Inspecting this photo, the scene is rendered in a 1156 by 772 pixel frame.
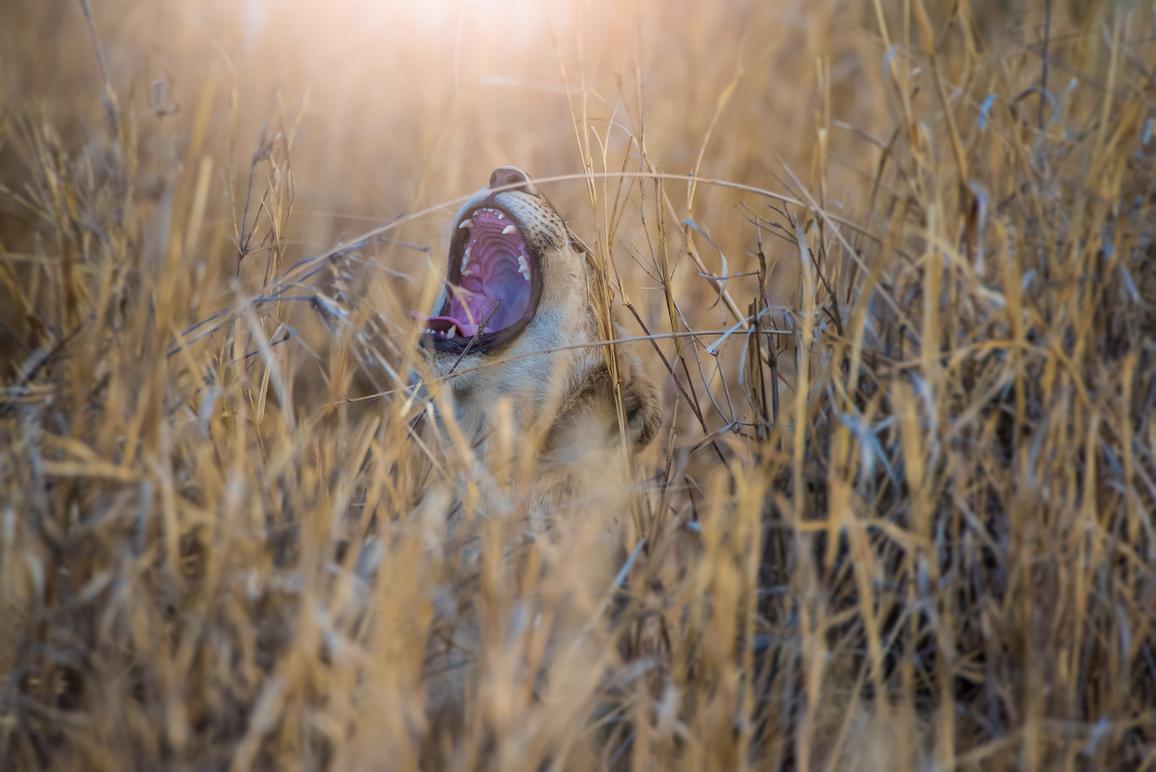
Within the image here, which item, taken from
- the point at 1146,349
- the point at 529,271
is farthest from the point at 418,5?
the point at 1146,349

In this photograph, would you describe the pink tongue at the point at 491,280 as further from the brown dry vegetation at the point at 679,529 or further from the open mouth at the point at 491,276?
the brown dry vegetation at the point at 679,529

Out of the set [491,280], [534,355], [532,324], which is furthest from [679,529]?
[491,280]

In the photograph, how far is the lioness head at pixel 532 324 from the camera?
2559mm

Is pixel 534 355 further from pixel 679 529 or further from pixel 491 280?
pixel 679 529

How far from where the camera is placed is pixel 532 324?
2609 millimetres

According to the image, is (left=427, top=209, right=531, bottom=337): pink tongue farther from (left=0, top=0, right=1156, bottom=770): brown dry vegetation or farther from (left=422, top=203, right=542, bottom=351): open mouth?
(left=0, top=0, right=1156, bottom=770): brown dry vegetation

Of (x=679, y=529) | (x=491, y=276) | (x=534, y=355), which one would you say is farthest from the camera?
(x=491, y=276)

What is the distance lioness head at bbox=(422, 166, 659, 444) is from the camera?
2.56 meters

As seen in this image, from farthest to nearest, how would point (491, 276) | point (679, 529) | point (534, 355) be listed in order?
point (491, 276)
point (534, 355)
point (679, 529)

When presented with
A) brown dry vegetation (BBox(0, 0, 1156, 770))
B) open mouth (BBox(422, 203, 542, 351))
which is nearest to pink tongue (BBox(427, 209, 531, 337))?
open mouth (BBox(422, 203, 542, 351))

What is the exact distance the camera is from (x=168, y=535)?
138 centimetres

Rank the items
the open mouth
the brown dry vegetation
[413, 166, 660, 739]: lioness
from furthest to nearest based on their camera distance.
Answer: the open mouth → [413, 166, 660, 739]: lioness → the brown dry vegetation

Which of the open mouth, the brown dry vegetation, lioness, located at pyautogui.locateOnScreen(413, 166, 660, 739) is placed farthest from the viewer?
the open mouth

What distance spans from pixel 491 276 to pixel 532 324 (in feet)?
0.75
